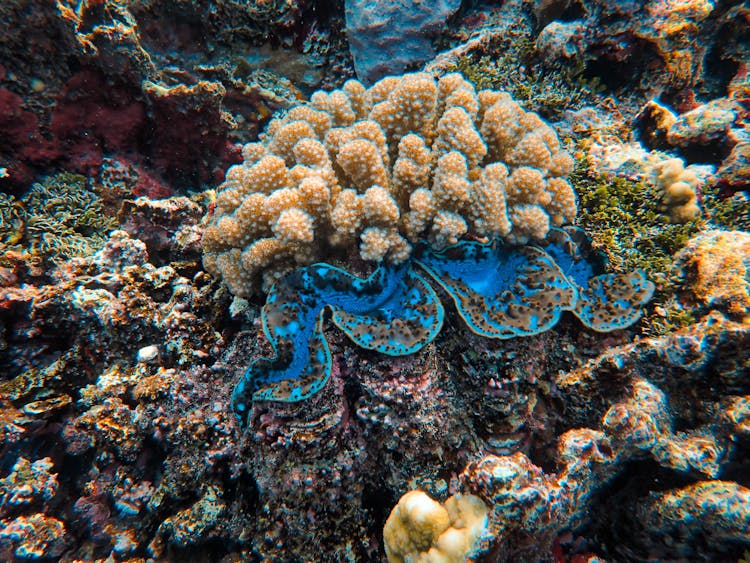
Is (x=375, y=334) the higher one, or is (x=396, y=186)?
(x=396, y=186)

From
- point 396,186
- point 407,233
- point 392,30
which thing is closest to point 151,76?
point 392,30

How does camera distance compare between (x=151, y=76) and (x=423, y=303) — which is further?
(x=151, y=76)

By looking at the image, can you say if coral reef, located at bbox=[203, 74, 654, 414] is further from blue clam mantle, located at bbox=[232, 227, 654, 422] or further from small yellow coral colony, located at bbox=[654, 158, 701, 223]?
small yellow coral colony, located at bbox=[654, 158, 701, 223]

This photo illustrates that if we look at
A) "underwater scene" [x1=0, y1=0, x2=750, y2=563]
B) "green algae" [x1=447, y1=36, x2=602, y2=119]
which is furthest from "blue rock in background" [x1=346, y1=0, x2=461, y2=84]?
"underwater scene" [x1=0, y1=0, x2=750, y2=563]

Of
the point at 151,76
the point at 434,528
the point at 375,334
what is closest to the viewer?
the point at 434,528

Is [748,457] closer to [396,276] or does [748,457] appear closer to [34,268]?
[396,276]

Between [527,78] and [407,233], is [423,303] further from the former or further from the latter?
[527,78]

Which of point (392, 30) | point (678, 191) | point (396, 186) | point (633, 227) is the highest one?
point (392, 30)
